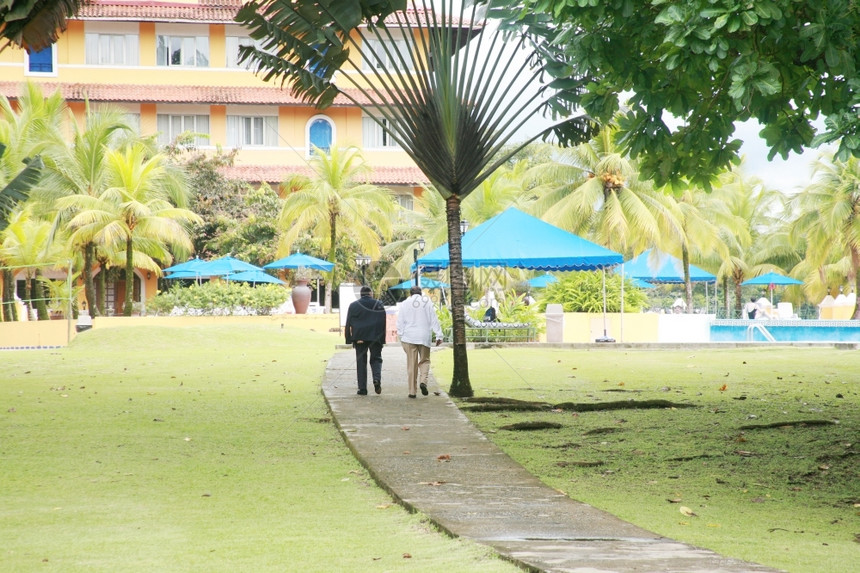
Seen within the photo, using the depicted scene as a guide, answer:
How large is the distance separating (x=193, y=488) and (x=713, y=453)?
4.52 m

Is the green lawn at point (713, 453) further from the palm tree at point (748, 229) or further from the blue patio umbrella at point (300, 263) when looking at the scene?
the palm tree at point (748, 229)

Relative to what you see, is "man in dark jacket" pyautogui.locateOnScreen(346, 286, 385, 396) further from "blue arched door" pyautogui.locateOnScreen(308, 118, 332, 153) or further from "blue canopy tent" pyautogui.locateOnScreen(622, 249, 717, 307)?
"blue arched door" pyautogui.locateOnScreen(308, 118, 332, 153)

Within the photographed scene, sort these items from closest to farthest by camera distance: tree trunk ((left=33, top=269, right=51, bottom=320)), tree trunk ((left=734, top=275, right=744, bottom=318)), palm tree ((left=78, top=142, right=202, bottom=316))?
palm tree ((left=78, top=142, right=202, bottom=316))
tree trunk ((left=33, top=269, right=51, bottom=320))
tree trunk ((left=734, top=275, right=744, bottom=318))

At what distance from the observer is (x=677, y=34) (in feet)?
24.0

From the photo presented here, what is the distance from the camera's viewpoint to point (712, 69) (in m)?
7.25

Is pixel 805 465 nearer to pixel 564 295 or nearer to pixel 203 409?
pixel 203 409

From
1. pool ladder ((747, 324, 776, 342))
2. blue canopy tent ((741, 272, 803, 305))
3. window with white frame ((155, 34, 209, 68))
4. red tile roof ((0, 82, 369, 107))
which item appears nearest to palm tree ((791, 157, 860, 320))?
blue canopy tent ((741, 272, 803, 305))

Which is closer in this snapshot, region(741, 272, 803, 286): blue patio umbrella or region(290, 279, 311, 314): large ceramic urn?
region(290, 279, 311, 314): large ceramic urn

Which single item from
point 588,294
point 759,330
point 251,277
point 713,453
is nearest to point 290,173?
point 251,277

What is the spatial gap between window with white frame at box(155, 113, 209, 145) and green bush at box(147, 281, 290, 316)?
48.3 ft

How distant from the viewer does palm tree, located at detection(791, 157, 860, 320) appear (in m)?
39.8

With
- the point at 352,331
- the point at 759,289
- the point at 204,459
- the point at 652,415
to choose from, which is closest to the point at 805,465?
the point at 652,415

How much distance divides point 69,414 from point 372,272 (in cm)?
3293

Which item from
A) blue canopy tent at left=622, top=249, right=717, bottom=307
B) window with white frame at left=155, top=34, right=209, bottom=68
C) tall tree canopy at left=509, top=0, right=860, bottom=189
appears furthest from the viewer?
window with white frame at left=155, top=34, right=209, bottom=68
